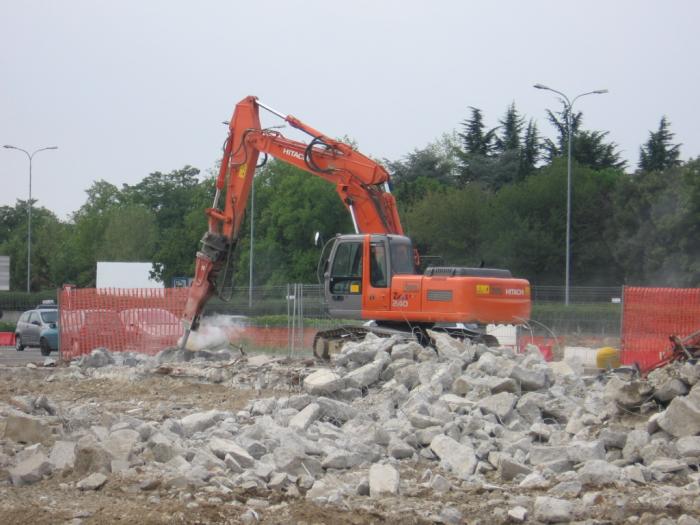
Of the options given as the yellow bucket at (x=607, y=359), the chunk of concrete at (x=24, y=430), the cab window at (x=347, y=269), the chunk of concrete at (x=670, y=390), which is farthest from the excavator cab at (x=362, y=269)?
the chunk of concrete at (x=24, y=430)

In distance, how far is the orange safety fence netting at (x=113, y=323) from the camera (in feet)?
76.8

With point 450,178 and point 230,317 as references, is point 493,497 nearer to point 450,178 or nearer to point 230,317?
point 230,317

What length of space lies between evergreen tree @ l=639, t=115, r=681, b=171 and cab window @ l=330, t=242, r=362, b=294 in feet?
138

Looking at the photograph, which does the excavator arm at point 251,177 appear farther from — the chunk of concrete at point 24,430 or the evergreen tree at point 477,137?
the evergreen tree at point 477,137

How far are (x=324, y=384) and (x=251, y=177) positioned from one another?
8.61 m

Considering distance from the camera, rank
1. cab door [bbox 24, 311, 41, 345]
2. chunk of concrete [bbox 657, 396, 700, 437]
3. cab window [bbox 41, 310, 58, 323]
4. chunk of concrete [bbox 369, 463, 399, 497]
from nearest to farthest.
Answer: chunk of concrete [bbox 369, 463, 399, 497] < chunk of concrete [bbox 657, 396, 700, 437] < cab window [bbox 41, 310, 58, 323] < cab door [bbox 24, 311, 41, 345]

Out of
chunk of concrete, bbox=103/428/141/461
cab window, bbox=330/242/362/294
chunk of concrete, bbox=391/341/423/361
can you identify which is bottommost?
chunk of concrete, bbox=103/428/141/461

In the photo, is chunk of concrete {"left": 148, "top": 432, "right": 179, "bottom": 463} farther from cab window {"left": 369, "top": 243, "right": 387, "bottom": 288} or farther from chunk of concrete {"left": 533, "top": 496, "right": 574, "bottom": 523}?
cab window {"left": 369, "top": 243, "right": 387, "bottom": 288}

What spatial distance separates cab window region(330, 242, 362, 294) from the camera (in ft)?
58.1

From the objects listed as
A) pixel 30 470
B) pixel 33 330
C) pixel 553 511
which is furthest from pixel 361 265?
pixel 33 330

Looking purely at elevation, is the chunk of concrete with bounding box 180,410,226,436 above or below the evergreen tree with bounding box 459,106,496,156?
below

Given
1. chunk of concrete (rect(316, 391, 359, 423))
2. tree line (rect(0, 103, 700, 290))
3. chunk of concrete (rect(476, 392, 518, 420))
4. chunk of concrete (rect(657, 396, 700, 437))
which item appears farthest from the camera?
tree line (rect(0, 103, 700, 290))

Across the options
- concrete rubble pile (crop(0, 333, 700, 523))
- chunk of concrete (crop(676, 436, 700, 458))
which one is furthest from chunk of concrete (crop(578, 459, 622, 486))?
chunk of concrete (crop(676, 436, 700, 458))

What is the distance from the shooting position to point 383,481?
28.1 feet
